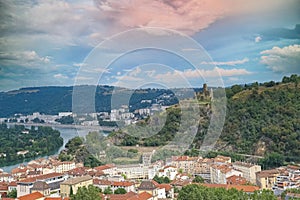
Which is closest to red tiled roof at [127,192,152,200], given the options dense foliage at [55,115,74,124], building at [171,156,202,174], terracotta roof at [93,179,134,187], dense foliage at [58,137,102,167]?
terracotta roof at [93,179,134,187]

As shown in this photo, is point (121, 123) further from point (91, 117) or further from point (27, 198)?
point (27, 198)

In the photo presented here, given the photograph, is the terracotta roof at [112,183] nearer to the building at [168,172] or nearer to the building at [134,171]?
the building at [168,172]

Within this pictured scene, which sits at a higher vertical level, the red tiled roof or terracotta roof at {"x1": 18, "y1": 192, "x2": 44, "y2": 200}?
terracotta roof at {"x1": 18, "y1": 192, "x2": 44, "y2": 200}

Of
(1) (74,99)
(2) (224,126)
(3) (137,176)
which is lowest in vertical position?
(3) (137,176)

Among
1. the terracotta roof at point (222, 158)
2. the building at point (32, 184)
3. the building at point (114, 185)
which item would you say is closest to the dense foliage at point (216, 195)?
the building at point (114, 185)

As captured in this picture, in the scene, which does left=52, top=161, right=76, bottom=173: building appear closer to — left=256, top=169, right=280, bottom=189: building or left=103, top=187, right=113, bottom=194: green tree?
left=103, top=187, right=113, bottom=194: green tree

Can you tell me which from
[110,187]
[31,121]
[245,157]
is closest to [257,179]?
[245,157]
